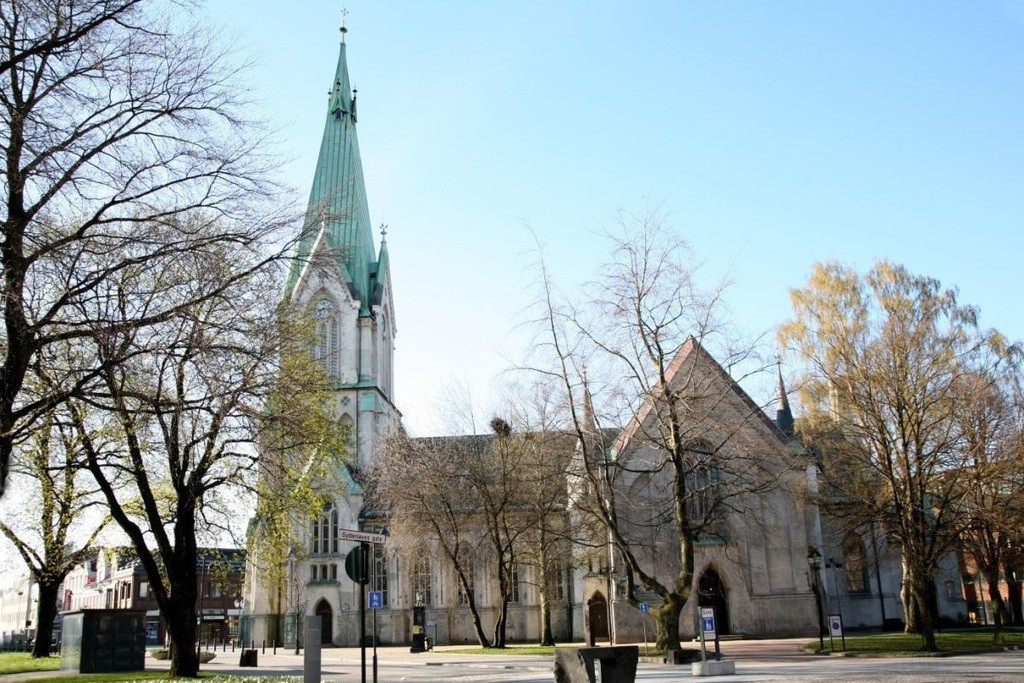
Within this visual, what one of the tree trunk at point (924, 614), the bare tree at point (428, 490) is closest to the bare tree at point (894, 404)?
the tree trunk at point (924, 614)

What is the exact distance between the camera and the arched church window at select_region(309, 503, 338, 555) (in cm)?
5662

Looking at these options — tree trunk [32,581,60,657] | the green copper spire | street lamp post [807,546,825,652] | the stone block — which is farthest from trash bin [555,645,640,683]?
the green copper spire

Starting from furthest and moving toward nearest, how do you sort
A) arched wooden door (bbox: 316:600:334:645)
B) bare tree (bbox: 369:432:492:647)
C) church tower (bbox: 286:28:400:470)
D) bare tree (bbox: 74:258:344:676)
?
church tower (bbox: 286:28:400:470)
arched wooden door (bbox: 316:600:334:645)
bare tree (bbox: 369:432:492:647)
bare tree (bbox: 74:258:344:676)

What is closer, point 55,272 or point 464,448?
point 55,272

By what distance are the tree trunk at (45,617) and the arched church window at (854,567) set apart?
37.2m

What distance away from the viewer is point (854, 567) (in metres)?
48.4

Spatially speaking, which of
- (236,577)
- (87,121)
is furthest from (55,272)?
(236,577)

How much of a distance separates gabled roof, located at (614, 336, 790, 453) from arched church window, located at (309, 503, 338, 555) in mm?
23023

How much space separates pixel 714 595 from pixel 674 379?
11.7m

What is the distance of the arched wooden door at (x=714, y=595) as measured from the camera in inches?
1693

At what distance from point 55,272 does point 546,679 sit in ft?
49.5

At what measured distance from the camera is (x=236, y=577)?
107m

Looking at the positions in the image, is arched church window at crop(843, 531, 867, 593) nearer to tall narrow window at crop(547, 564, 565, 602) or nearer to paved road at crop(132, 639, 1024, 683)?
tall narrow window at crop(547, 564, 565, 602)

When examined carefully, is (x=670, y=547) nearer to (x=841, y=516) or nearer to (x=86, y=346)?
(x=841, y=516)
